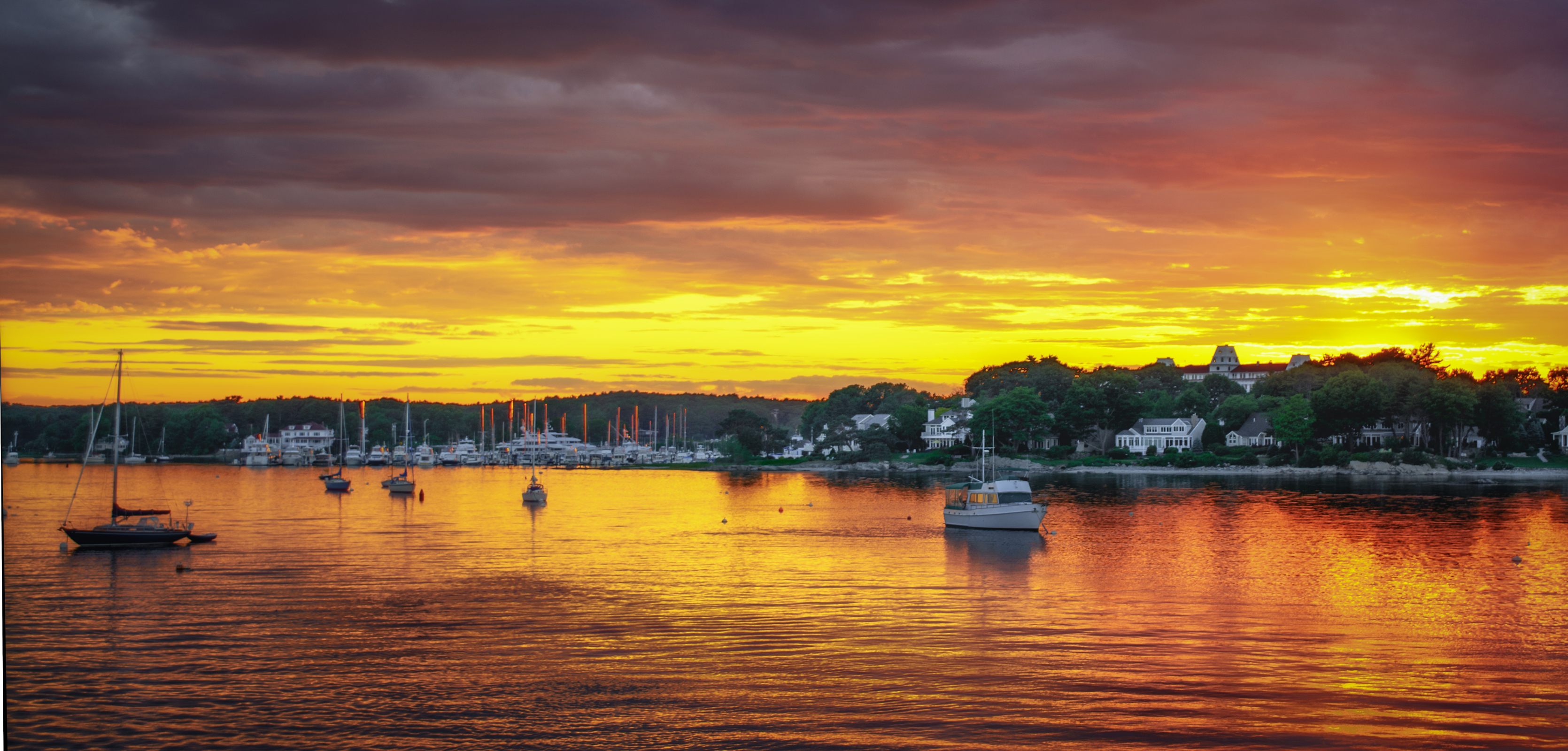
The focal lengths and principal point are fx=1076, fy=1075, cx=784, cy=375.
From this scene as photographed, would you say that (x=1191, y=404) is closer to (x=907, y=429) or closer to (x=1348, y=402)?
(x=1348, y=402)

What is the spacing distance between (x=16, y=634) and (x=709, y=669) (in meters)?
22.7

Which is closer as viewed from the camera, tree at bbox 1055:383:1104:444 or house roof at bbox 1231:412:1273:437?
tree at bbox 1055:383:1104:444

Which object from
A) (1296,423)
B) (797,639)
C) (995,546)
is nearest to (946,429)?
(1296,423)

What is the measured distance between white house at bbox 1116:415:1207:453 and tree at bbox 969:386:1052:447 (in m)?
13.1

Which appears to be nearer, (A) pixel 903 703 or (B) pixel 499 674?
(A) pixel 903 703

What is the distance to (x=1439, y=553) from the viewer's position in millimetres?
54469

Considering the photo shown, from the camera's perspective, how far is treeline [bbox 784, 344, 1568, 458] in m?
138

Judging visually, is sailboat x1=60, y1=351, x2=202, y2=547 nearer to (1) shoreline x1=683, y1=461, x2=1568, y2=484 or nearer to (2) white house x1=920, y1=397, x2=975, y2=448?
(1) shoreline x1=683, y1=461, x2=1568, y2=484

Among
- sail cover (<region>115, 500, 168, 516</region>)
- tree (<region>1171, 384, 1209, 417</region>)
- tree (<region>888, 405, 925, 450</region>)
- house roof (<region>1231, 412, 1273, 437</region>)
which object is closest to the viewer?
sail cover (<region>115, 500, 168, 516</region>)

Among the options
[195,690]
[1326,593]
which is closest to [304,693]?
[195,690]

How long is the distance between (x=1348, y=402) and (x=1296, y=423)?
693 centimetres

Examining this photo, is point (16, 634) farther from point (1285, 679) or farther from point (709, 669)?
point (1285, 679)

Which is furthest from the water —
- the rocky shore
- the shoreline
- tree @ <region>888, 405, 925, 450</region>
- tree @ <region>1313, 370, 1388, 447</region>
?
tree @ <region>888, 405, 925, 450</region>

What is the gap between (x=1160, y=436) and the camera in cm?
16338
